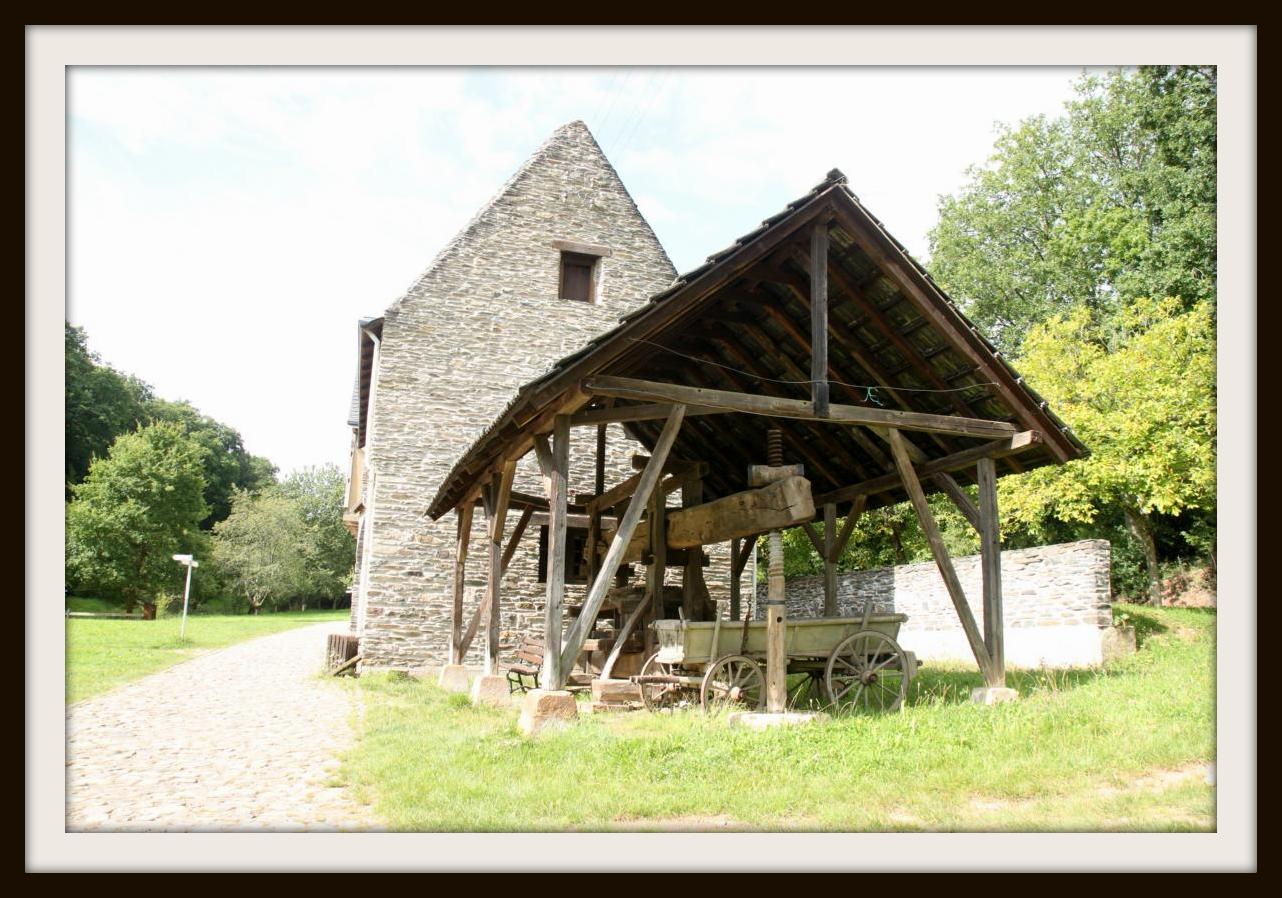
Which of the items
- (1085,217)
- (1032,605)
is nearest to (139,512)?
(1032,605)

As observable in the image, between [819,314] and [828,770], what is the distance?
13.2 feet

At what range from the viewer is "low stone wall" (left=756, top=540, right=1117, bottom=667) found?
13.0m

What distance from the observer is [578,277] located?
16688mm

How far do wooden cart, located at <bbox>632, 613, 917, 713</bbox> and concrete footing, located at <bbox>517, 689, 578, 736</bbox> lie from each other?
1.52 meters

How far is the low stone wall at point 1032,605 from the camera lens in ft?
42.8

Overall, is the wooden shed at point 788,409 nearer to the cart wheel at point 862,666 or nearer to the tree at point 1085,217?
the cart wheel at point 862,666

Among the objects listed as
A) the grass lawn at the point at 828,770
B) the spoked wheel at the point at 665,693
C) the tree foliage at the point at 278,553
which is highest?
the grass lawn at the point at 828,770

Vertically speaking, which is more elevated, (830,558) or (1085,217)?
(1085,217)

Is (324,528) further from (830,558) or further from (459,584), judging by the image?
(830,558)

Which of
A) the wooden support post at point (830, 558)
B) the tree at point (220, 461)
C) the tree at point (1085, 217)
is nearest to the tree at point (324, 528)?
the tree at point (220, 461)

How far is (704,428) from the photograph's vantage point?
40.3 feet
